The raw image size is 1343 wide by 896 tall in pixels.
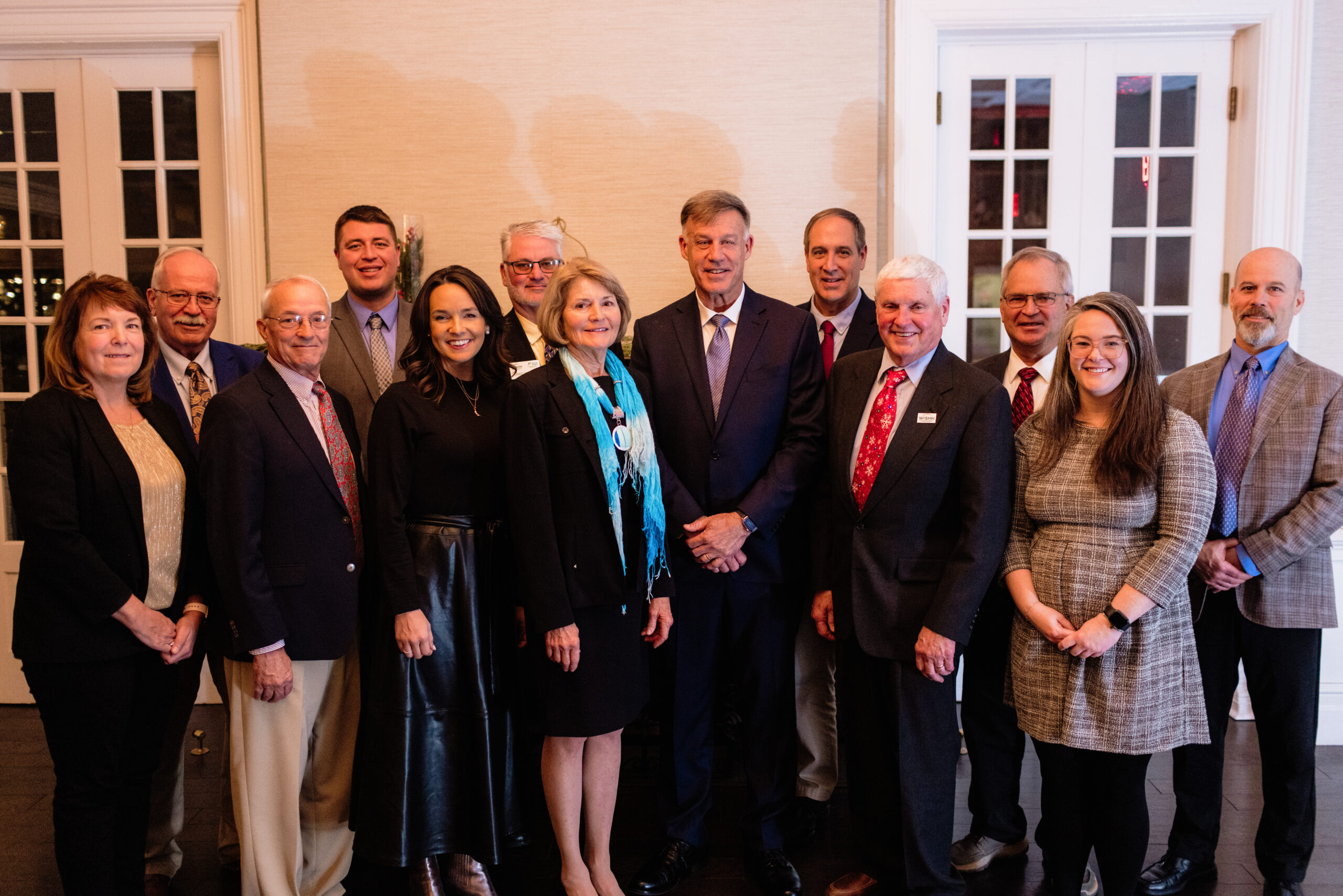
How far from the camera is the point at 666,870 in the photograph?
2.63 meters

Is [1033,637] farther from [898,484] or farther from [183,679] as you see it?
[183,679]

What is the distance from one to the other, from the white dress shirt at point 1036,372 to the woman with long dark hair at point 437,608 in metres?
1.65

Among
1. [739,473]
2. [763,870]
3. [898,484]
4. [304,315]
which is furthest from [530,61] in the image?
[763,870]

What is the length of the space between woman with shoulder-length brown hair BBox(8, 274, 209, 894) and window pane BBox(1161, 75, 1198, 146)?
4299mm

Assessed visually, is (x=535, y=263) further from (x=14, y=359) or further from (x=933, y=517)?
(x=14, y=359)

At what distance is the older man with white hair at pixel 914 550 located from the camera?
232 centimetres

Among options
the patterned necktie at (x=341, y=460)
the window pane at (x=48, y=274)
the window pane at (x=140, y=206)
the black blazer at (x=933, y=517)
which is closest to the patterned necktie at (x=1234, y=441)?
the black blazer at (x=933, y=517)

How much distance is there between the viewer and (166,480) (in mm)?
2309

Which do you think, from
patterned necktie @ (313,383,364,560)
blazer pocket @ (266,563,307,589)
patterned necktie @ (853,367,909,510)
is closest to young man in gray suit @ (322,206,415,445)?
patterned necktie @ (313,383,364,560)

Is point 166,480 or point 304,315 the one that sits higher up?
point 304,315

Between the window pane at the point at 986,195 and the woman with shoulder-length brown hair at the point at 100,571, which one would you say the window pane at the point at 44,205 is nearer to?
the woman with shoulder-length brown hair at the point at 100,571

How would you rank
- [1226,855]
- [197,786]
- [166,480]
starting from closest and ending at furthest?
[166,480] → [1226,855] → [197,786]

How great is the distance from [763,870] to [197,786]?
2.27 metres

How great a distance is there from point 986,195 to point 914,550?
8.09ft
